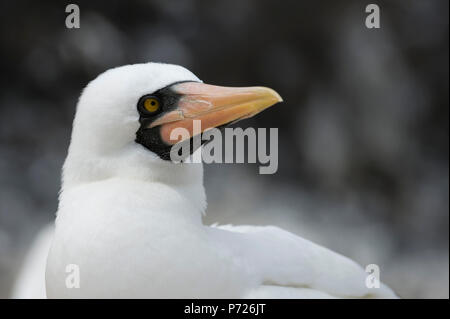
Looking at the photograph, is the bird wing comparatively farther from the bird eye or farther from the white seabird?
the bird eye

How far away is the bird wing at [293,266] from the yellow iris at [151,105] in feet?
1.05

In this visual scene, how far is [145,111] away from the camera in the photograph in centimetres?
140

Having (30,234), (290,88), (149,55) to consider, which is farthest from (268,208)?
(30,234)

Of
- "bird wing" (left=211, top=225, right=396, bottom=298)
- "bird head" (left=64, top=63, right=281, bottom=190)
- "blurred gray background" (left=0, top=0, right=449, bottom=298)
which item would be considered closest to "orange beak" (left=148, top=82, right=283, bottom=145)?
"bird head" (left=64, top=63, right=281, bottom=190)

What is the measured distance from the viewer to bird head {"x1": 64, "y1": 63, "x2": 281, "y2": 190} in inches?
54.1

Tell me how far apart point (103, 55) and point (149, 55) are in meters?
0.24

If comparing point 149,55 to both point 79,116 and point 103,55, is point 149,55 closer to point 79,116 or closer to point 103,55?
point 103,55

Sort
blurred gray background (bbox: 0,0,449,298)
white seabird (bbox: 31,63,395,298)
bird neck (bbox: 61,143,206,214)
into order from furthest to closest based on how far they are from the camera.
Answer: blurred gray background (bbox: 0,0,449,298) < bird neck (bbox: 61,143,206,214) < white seabird (bbox: 31,63,395,298)

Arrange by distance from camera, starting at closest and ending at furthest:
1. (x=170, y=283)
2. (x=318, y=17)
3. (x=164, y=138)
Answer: (x=170, y=283) → (x=164, y=138) → (x=318, y=17)

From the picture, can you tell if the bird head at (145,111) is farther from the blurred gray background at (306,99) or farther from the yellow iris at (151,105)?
the blurred gray background at (306,99)

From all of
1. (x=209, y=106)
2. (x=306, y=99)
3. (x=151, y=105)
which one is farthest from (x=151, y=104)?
(x=306, y=99)

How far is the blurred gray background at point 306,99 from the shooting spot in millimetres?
3213
